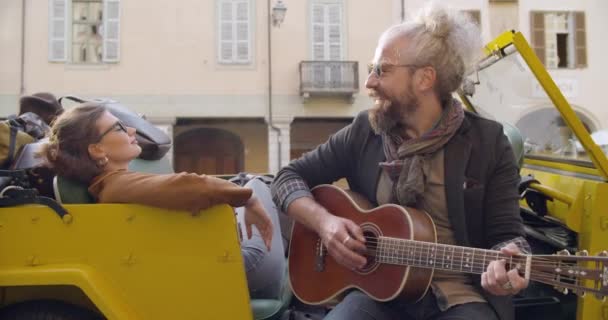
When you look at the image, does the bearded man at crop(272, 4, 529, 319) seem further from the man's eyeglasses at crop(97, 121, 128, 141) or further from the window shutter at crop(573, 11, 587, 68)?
the window shutter at crop(573, 11, 587, 68)

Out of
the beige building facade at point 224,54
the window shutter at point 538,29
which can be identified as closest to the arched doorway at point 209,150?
the beige building facade at point 224,54

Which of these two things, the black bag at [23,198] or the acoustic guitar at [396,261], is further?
the black bag at [23,198]

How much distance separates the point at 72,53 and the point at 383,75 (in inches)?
621

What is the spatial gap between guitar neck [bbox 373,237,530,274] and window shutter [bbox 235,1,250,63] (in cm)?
1489

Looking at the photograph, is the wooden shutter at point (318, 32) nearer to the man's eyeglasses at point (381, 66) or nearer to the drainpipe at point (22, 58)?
the drainpipe at point (22, 58)

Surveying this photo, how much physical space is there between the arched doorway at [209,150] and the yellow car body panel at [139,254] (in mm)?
15745

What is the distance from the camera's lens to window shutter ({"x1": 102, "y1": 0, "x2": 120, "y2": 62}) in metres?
15.9

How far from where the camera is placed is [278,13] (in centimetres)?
1590

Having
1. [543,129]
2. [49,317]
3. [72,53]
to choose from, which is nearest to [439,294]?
Answer: [49,317]

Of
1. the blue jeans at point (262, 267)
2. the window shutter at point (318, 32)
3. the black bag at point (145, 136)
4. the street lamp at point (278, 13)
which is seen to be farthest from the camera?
the window shutter at point (318, 32)

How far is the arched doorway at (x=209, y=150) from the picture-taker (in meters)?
17.6

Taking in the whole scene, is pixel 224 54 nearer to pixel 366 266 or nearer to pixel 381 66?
pixel 381 66

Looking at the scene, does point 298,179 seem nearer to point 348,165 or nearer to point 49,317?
point 348,165


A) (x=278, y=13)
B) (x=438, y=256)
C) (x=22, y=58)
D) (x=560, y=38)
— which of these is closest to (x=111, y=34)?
(x=22, y=58)
